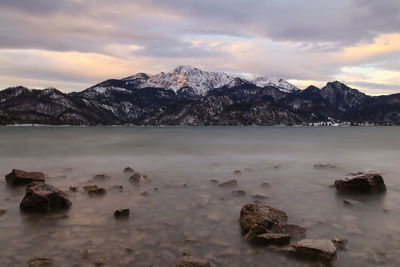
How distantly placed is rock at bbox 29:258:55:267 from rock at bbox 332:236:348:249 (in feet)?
30.0

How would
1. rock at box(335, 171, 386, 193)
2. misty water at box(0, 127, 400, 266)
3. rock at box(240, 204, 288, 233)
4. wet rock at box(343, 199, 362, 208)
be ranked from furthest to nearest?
rock at box(335, 171, 386, 193) → wet rock at box(343, 199, 362, 208) → rock at box(240, 204, 288, 233) → misty water at box(0, 127, 400, 266)

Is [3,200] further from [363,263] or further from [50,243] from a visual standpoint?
[363,263]

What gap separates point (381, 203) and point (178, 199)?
10771mm

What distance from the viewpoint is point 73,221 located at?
484 inches

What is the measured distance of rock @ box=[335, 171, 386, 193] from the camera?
57.7 feet

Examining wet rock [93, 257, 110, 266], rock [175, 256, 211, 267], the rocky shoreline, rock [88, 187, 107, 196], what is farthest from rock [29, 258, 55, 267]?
rock [88, 187, 107, 196]

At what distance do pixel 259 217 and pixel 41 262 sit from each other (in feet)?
24.9

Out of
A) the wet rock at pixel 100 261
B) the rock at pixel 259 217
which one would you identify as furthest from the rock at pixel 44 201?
the rock at pixel 259 217

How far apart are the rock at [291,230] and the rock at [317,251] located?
4.63 ft

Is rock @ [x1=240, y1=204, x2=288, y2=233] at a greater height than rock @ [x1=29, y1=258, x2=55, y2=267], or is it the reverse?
rock @ [x1=240, y1=204, x2=288, y2=233]

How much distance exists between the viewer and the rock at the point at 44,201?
43.6 feet

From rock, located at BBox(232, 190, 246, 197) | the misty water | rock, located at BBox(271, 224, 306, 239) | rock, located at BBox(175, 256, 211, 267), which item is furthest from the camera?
rock, located at BBox(232, 190, 246, 197)

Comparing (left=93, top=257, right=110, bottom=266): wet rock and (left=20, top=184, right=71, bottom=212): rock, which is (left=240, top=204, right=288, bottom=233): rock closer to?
(left=93, top=257, right=110, bottom=266): wet rock

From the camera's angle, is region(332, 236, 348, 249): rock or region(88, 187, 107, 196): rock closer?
region(332, 236, 348, 249): rock
